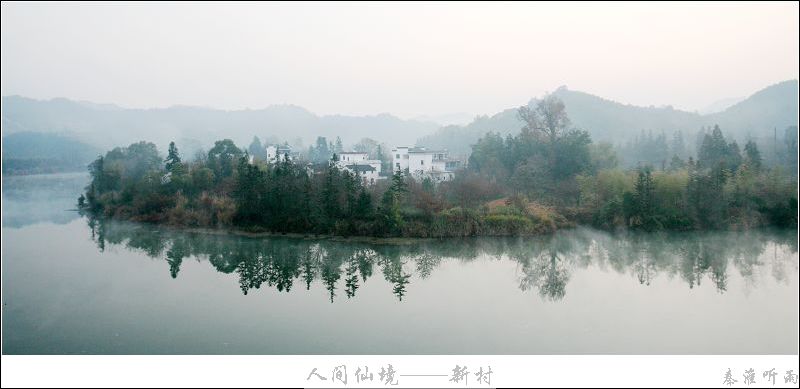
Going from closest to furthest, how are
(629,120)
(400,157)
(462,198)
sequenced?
(462,198)
(400,157)
(629,120)

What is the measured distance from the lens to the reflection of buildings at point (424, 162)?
1083 cm

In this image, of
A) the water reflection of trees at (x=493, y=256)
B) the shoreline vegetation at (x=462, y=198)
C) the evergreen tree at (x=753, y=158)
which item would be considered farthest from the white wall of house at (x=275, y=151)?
the evergreen tree at (x=753, y=158)

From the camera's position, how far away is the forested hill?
13.9 meters

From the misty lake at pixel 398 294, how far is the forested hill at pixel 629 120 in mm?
7740

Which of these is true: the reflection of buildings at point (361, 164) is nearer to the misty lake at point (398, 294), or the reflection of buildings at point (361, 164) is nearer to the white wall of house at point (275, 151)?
the white wall of house at point (275, 151)

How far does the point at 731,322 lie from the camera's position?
14.2 feet

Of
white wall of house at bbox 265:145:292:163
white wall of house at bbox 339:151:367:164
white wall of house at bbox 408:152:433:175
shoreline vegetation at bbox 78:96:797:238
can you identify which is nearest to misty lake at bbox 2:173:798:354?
shoreline vegetation at bbox 78:96:797:238

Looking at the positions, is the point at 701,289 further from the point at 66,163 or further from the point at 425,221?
the point at 66,163

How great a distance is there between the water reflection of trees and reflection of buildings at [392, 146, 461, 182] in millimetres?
3532

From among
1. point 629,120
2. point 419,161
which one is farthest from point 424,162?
point 629,120

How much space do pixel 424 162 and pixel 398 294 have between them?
6380 millimetres

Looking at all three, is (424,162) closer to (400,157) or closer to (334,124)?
(400,157)

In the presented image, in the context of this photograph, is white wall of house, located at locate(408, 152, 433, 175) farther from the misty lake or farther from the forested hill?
the misty lake

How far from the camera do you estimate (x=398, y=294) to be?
5152 mm
